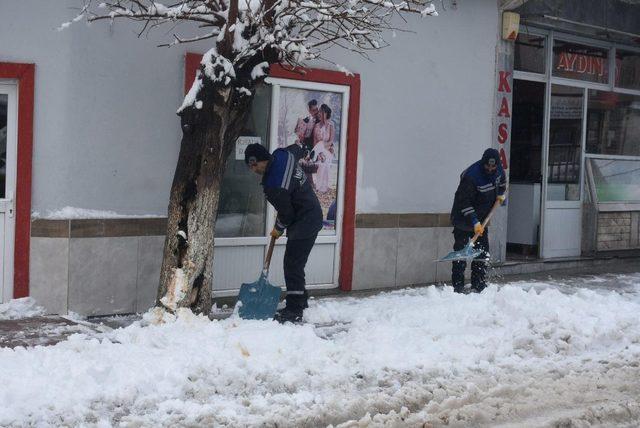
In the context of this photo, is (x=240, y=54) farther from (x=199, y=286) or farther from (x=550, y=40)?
(x=550, y=40)

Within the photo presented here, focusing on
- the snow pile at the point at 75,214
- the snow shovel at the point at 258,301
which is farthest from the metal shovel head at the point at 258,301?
the snow pile at the point at 75,214

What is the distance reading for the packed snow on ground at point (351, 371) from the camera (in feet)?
19.1

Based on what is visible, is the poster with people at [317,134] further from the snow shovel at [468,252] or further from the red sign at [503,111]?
the red sign at [503,111]

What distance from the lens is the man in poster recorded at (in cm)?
823

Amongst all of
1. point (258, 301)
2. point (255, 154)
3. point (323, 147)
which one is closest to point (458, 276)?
point (323, 147)

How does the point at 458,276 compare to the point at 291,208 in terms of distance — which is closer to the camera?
the point at 291,208

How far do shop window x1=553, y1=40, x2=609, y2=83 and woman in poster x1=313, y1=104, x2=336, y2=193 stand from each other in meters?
4.66

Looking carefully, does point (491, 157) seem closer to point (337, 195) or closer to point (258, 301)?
point (337, 195)

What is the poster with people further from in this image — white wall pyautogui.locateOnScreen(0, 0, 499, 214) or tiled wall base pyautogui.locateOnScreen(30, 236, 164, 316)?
tiled wall base pyautogui.locateOnScreen(30, 236, 164, 316)

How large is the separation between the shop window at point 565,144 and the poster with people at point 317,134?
4.43 m

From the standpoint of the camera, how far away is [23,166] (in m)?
8.51

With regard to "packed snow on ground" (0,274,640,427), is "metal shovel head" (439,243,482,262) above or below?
above

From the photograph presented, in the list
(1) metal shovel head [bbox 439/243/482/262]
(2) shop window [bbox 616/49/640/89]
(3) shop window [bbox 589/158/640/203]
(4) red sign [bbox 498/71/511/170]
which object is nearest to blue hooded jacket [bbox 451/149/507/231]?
(1) metal shovel head [bbox 439/243/482/262]

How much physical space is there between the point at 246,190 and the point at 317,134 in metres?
1.22
